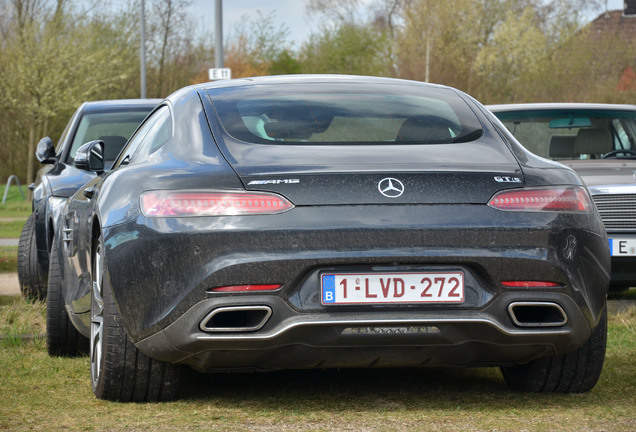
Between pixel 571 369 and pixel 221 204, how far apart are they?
1756 millimetres

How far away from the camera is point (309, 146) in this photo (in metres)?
4.58

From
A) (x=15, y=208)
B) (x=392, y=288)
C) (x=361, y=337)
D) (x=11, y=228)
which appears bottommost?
(x=15, y=208)

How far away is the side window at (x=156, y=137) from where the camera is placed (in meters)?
4.92

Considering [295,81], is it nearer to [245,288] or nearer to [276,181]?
[276,181]

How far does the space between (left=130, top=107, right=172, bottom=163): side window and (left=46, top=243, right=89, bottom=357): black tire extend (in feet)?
4.63

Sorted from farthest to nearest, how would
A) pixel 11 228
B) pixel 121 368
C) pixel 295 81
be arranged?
pixel 11 228, pixel 295 81, pixel 121 368

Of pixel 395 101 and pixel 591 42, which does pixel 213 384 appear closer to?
pixel 395 101

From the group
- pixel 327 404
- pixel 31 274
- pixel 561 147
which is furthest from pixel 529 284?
pixel 31 274

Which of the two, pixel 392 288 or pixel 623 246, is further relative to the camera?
pixel 623 246

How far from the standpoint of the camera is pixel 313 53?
6662 cm

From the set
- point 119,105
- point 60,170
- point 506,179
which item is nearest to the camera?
point 506,179

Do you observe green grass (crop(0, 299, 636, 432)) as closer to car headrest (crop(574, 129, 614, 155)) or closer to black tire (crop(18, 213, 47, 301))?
black tire (crop(18, 213, 47, 301))

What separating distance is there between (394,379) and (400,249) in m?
1.37

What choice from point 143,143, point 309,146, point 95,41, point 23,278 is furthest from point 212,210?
point 95,41
